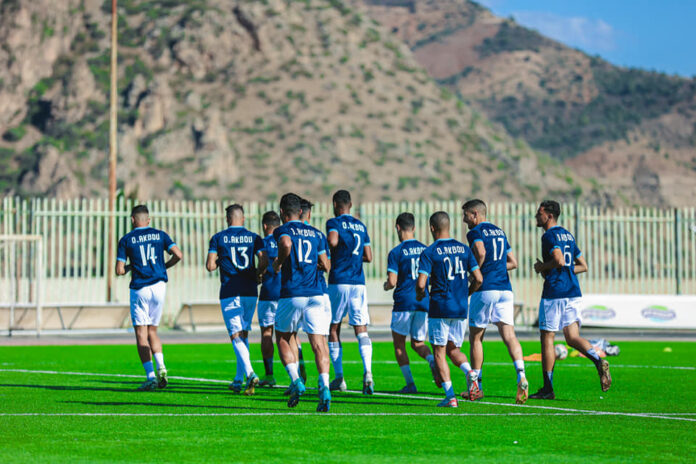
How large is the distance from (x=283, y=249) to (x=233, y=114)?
221 ft

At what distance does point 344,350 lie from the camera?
20453 millimetres

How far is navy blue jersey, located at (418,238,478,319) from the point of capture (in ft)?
34.9

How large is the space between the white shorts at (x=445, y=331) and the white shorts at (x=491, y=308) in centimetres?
72

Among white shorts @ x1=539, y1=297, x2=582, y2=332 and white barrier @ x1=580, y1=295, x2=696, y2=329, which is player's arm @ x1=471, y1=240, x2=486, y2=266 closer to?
white shorts @ x1=539, y1=297, x2=582, y2=332

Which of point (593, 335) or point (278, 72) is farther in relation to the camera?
point (278, 72)

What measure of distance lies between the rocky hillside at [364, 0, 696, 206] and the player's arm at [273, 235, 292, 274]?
7696cm

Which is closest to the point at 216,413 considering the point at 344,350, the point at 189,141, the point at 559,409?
the point at 559,409

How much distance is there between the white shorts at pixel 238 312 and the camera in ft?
39.0

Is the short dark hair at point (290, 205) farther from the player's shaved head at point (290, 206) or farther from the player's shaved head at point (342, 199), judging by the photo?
the player's shaved head at point (342, 199)

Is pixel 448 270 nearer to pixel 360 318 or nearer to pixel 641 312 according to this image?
pixel 360 318

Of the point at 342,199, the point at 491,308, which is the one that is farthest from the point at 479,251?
the point at 342,199

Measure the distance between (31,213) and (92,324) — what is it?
345 centimetres

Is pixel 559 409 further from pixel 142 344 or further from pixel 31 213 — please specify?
pixel 31 213

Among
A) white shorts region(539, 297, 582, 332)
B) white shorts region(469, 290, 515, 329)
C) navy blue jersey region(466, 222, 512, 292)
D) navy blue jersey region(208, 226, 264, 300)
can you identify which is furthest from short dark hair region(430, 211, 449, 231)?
navy blue jersey region(208, 226, 264, 300)
